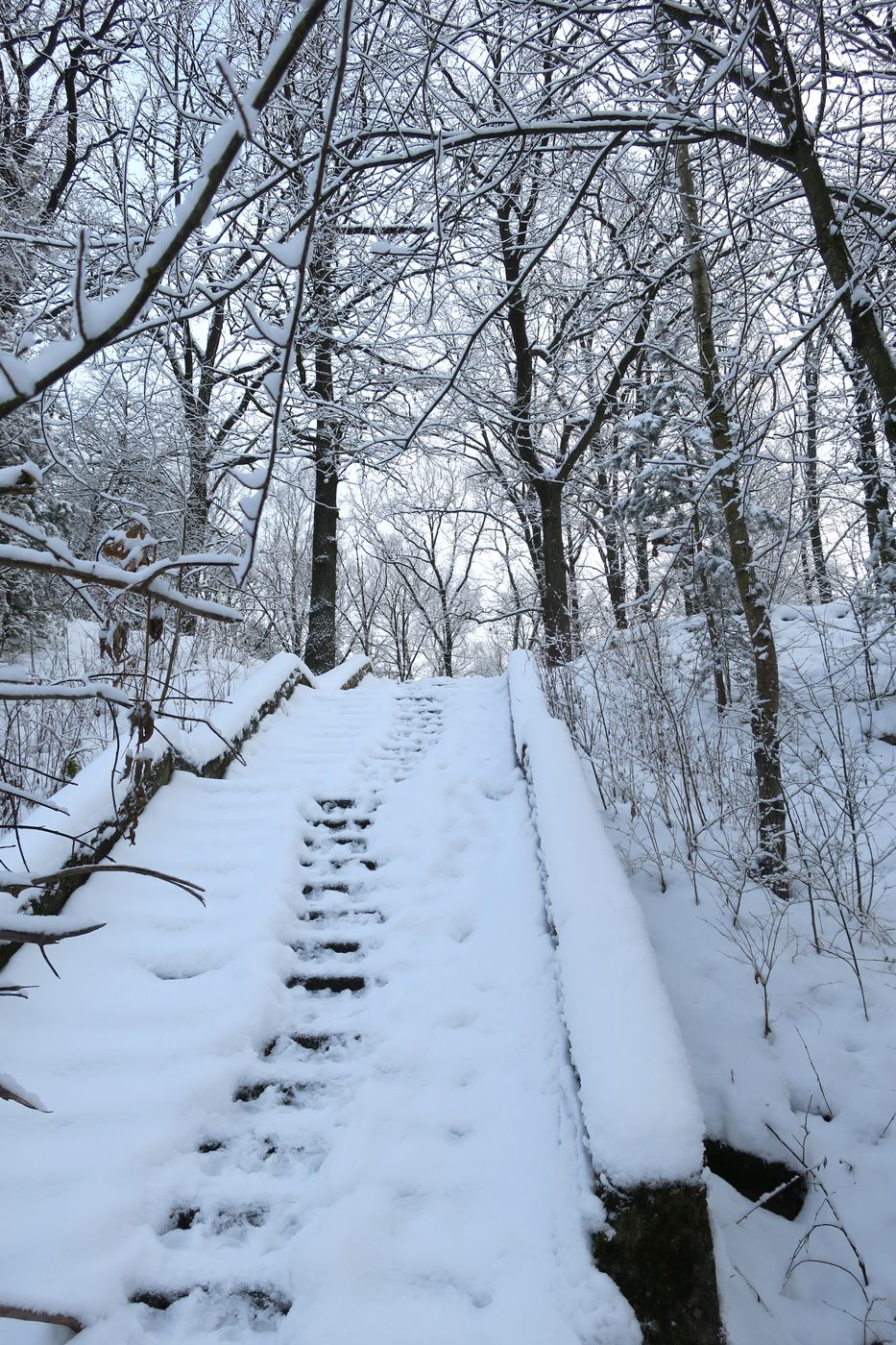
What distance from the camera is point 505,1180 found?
7.08 feet

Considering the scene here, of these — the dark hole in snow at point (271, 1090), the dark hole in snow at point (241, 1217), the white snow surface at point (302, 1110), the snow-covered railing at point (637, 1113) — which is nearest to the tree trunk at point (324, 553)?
the white snow surface at point (302, 1110)

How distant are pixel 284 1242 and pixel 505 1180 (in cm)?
67

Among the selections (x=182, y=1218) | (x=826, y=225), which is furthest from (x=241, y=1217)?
(x=826, y=225)

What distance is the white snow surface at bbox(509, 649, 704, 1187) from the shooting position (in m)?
1.83

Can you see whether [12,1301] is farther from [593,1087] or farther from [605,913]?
[605,913]

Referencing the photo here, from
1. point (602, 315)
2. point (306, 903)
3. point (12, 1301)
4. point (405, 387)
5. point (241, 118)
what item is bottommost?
point (12, 1301)

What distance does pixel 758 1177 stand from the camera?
2.79 meters

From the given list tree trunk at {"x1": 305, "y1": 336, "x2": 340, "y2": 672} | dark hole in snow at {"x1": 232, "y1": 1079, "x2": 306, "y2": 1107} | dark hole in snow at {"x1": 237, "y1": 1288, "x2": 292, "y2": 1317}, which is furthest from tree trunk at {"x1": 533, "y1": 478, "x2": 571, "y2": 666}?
dark hole in snow at {"x1": 237, "y1": 1288, "x2": 292, "y2": 1317}

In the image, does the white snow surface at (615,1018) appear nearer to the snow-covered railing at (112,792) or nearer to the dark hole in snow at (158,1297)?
the dark hole in snow at (158,1297)

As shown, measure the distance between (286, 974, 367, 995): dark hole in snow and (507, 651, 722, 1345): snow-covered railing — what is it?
951mm

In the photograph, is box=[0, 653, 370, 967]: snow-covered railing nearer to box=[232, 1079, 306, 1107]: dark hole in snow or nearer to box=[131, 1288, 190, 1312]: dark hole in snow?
box=[232, 1079, 306, 1107]: dark hole in snow

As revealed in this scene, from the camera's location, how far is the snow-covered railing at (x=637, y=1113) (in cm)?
177

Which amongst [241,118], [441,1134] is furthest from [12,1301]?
[241,118]

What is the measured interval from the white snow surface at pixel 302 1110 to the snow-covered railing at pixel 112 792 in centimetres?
17
